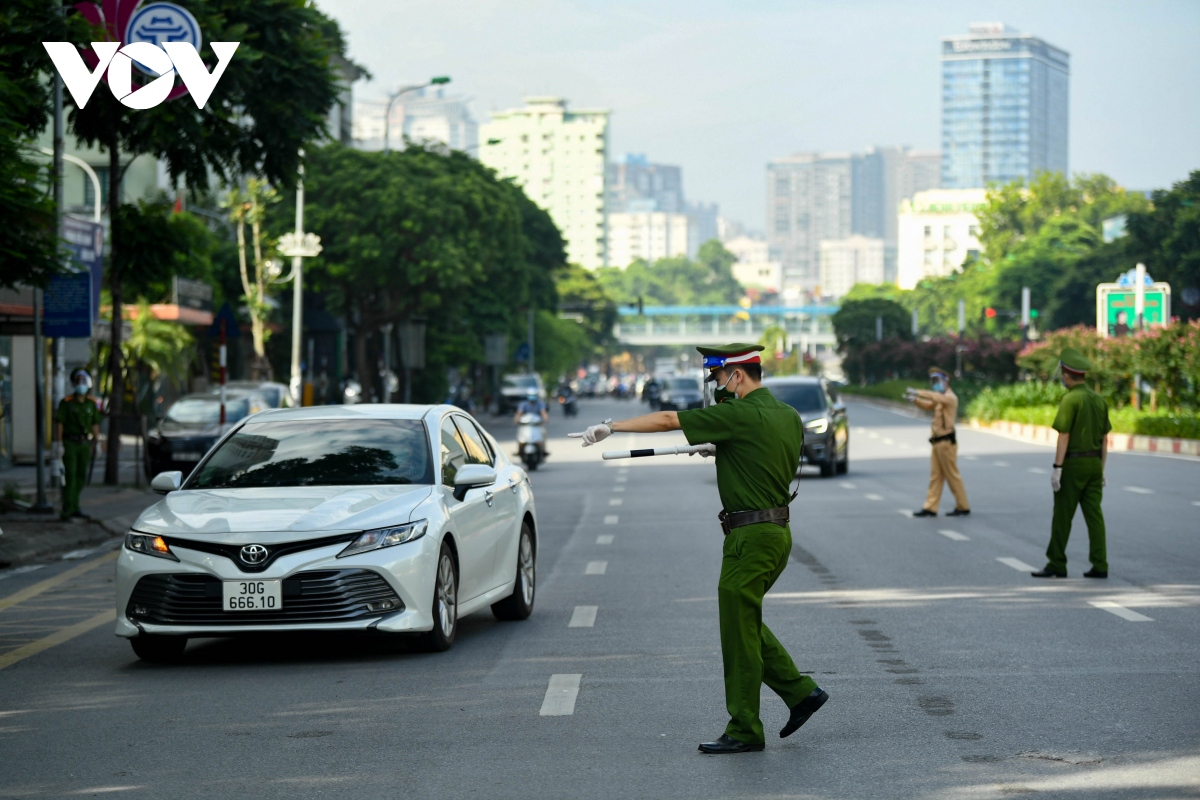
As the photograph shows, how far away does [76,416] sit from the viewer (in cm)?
1941

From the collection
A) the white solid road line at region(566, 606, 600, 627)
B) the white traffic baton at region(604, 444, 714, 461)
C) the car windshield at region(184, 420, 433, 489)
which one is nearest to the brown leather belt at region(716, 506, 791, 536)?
the white traffic baton at region(604, 444, 714, 461)

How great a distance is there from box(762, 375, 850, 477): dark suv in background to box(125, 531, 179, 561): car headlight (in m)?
19.2

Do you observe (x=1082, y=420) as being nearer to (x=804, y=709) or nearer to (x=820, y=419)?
(x=804, y=709)

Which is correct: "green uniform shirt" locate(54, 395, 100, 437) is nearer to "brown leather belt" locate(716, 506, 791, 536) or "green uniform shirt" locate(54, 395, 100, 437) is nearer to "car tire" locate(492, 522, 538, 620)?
"car tire" locate(492, 522, 538, 620)

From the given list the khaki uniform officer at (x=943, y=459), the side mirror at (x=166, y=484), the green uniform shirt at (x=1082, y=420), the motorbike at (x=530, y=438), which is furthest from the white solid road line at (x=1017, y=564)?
the motorbike at (x=530, y=438)

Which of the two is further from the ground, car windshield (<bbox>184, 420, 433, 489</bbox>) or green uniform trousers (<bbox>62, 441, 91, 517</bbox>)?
car windshield (<bbox>184, 420, 433, 489</bbox>)

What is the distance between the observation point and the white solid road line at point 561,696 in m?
8.02

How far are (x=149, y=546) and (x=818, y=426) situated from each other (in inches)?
793

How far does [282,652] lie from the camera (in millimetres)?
10117

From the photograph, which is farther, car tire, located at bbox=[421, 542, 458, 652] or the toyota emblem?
car tire, located at bbox=[421, 542, 458, 652]

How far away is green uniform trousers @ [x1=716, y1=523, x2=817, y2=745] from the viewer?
7.02 m

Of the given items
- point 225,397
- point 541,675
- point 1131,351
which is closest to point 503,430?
point 1131,351

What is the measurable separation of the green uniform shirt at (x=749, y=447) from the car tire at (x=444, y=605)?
112 inches

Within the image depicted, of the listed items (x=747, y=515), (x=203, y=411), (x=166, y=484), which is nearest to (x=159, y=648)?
(x=166, y=484)
